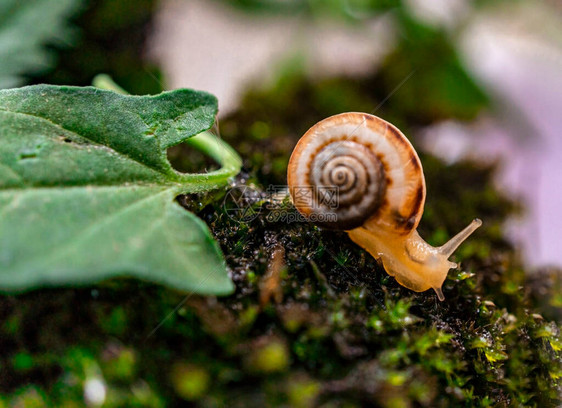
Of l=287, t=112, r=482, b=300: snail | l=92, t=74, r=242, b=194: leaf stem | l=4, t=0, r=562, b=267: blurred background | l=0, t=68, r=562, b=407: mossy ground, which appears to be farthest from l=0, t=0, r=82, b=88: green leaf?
l=287, t=112, r=482, b=300: snail

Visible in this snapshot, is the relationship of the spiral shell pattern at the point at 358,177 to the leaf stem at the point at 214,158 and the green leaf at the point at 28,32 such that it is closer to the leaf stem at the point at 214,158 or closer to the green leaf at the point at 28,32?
the leaf stem at the point at 214,158

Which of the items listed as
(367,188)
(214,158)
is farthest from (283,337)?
(214,158)

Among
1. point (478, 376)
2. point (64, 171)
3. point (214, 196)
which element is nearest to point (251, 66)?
point (214, 196)

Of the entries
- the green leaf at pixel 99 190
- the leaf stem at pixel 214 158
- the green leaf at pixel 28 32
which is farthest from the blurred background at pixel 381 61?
the green leaf at pixel 99 190

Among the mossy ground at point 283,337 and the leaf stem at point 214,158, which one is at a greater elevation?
the leaf stem at point 214,158

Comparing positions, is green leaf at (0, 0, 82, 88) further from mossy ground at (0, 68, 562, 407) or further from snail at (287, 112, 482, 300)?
snail at (287, 112, 482, 300)

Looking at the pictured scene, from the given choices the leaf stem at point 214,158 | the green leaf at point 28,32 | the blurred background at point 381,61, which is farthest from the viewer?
the blurred background at point 381,61

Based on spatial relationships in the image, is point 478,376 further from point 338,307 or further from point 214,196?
point 214,196
